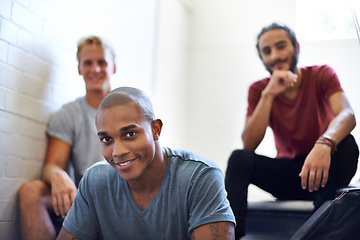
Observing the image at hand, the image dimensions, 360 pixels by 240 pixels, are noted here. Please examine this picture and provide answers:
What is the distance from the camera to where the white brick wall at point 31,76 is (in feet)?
6.41

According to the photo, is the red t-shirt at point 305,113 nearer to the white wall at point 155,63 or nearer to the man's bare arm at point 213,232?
the white wall at point 155,63

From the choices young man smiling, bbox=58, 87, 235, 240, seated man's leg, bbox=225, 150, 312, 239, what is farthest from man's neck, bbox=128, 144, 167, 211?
seated man's leg, bbox=225, 150, 312, 239

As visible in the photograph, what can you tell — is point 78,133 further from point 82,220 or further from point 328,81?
point 328,81

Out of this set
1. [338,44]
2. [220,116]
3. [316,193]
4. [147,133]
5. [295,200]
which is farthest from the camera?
[220,116]

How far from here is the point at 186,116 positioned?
4.54m

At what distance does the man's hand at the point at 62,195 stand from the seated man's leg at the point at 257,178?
0.73m

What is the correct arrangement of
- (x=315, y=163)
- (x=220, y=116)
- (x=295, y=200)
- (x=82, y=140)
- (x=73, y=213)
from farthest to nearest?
1. (x=220, y=116)
2. (x=82, y=140)
3. (x=295, y=200)
4. (x=315, y=163)
5. (x=73, y=213)

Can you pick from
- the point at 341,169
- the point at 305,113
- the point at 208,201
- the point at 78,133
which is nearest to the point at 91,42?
the point at 78,133

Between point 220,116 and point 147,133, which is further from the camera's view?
point 220,116

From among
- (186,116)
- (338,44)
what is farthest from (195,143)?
(338,44)

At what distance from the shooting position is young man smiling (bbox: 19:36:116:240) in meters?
1.95

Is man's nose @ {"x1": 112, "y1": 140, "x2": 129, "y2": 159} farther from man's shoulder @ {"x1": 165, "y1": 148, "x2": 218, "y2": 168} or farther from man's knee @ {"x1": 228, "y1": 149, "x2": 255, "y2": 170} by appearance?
man's knee @ {"x1": 228, "y1": 149, "x2": 255, "y2": 170}

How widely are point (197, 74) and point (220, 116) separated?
541 millimetres

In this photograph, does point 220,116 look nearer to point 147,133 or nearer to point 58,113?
point 58,113
